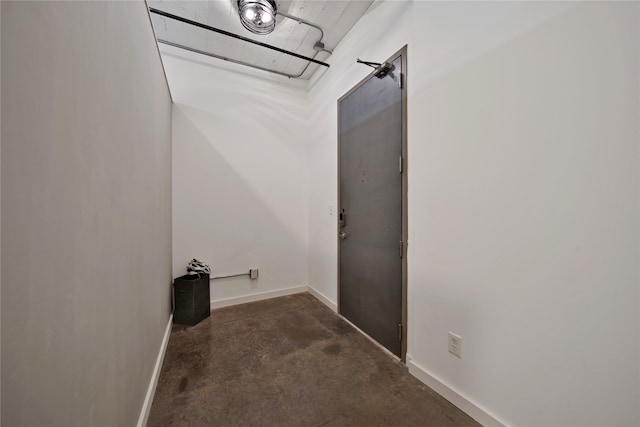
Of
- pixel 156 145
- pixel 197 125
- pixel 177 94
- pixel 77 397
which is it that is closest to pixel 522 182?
pixel 77 397

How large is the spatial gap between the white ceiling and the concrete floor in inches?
115

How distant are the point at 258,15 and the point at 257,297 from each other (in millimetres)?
2948

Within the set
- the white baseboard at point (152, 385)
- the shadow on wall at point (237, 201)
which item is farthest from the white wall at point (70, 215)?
the shadow on wall at point (237, 201)

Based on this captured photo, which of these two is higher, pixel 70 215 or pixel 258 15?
pixel 258 15

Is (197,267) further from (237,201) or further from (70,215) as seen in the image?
(70,215)

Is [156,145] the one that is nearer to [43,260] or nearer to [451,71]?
[43,260]

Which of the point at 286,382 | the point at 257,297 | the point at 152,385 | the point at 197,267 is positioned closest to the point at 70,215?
the point at 152,385

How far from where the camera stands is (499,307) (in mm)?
1200

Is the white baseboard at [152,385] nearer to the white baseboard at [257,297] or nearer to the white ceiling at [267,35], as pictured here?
the white baseboard at [257,297]

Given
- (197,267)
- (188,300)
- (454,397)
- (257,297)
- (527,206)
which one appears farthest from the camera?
(257,297)

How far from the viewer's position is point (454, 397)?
1383mm

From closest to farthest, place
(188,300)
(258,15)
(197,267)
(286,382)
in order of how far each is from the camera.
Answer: (286,382) → (258,15) → (188,300) → (197,267)

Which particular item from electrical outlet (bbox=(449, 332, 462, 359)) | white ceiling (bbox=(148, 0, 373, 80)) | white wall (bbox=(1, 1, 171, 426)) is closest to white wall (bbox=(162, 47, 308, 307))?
white ceiling (bbox=(148, 0, 373, 80))

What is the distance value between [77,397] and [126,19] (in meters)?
1.47
